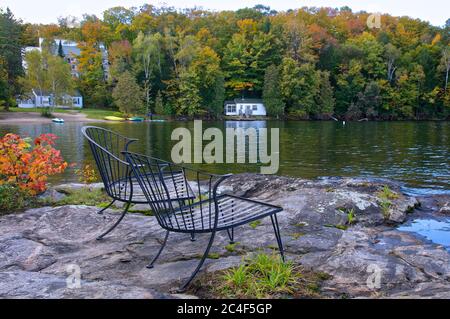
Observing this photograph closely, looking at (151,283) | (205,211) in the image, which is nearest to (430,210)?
(205,211)

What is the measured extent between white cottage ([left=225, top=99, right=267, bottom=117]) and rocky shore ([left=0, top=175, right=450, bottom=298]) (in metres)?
62.4

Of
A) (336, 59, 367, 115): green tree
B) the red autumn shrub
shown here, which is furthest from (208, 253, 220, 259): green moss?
(336, 59, 367, 115): green tree

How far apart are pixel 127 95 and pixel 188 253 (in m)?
57.2

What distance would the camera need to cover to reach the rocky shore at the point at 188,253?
312 cm

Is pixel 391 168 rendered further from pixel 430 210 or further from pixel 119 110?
pixel 119 110

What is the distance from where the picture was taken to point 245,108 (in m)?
68.2

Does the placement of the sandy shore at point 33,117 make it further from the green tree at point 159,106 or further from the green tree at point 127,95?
the green tree at point 159,106

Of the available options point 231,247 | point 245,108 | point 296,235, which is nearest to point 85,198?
point 231,247

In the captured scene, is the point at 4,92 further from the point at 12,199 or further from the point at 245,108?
the point at 12,199

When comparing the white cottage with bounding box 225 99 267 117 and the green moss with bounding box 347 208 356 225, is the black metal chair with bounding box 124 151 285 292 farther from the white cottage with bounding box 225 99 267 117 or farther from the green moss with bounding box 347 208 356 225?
the white cottage with bounding box 225 99 267 117

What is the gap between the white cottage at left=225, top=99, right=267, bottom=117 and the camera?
68.0 meters

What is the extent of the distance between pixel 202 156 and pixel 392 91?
57507 millimetres

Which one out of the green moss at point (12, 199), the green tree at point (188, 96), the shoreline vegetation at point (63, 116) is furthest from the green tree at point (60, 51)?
the green moss at point (12, 199)
